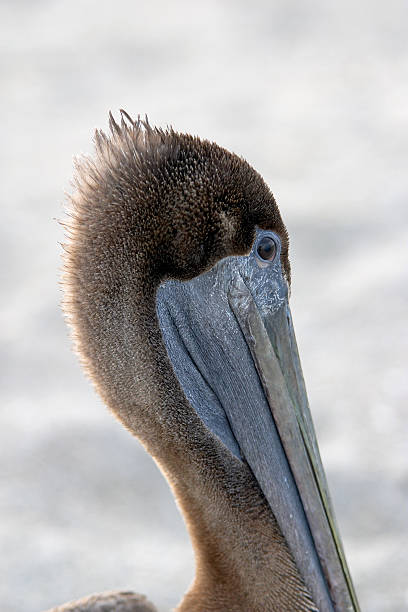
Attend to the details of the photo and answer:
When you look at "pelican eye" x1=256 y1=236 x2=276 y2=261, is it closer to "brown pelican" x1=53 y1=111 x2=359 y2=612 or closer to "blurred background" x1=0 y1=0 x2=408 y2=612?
"brown pelican" x1=53 y1=111 x2=359 y2=612

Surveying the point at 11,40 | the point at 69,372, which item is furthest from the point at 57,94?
the point at 69,372

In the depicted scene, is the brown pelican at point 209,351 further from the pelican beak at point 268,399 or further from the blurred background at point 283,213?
the blurred background at point 283,213

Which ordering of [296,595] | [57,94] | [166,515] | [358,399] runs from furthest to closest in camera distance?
[57,94], [358,399], [166,515], [296,595]

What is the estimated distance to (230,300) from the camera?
293 cm

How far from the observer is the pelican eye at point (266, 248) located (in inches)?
114

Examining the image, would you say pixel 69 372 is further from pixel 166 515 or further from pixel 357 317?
pixel 357 317

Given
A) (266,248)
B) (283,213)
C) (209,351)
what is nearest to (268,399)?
(209,351)

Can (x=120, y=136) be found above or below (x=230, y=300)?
above

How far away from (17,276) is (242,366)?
3.17m

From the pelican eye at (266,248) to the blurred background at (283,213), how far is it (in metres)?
2.00

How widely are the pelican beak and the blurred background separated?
A: 1.50 meters

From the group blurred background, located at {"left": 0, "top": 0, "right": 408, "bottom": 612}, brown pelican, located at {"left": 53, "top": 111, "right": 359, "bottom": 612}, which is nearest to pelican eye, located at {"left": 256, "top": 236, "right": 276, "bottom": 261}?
brown pelican, located at {"left": 53, "top": 111, "right": 359, "bottom": 612}

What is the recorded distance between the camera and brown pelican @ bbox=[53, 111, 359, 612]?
2.79 m

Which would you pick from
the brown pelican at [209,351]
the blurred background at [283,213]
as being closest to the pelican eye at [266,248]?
the brown pelican at [209,351]
